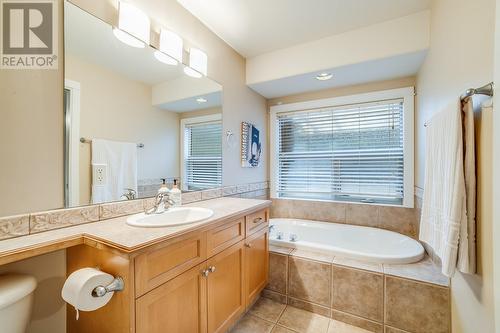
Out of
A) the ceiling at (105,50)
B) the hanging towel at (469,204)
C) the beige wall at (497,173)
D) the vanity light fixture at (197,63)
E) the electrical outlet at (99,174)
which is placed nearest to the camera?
the beige wall at (497,173)

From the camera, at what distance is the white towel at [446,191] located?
1.01 m

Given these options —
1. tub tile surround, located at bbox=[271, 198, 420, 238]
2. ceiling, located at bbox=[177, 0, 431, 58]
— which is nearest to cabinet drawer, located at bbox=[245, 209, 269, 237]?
tub tile surround, located at bbox=[271, 198, 420, 238]

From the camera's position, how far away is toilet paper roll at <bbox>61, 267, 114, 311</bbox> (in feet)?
2.58

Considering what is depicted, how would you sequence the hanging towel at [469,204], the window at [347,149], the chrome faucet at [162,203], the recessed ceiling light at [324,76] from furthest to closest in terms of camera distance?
the window at [347,149]
the recessed ceiling light at [324,76]
the chrome faucet at [162,203]
the hanging towel at [469,204]

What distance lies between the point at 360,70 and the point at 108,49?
2.10 metres

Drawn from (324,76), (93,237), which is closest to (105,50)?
(93,237)

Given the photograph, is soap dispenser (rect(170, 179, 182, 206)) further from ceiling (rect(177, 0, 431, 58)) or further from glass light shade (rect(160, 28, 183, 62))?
ceiling (rect(177, 0, 431, 58))

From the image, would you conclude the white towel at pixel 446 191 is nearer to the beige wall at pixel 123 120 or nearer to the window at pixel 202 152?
the window at pixel 202 152

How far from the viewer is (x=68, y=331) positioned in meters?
1.06

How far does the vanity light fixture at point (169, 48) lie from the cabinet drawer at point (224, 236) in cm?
126

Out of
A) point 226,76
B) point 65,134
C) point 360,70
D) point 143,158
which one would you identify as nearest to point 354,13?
point 360,70

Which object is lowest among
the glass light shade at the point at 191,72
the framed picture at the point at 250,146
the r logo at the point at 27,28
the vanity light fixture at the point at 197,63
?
the framed picture at the point at 250,146

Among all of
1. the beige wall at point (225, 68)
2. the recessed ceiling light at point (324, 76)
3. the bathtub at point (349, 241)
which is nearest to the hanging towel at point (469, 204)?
the bathtub at point (349, 241)

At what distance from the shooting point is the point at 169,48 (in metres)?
1.58
